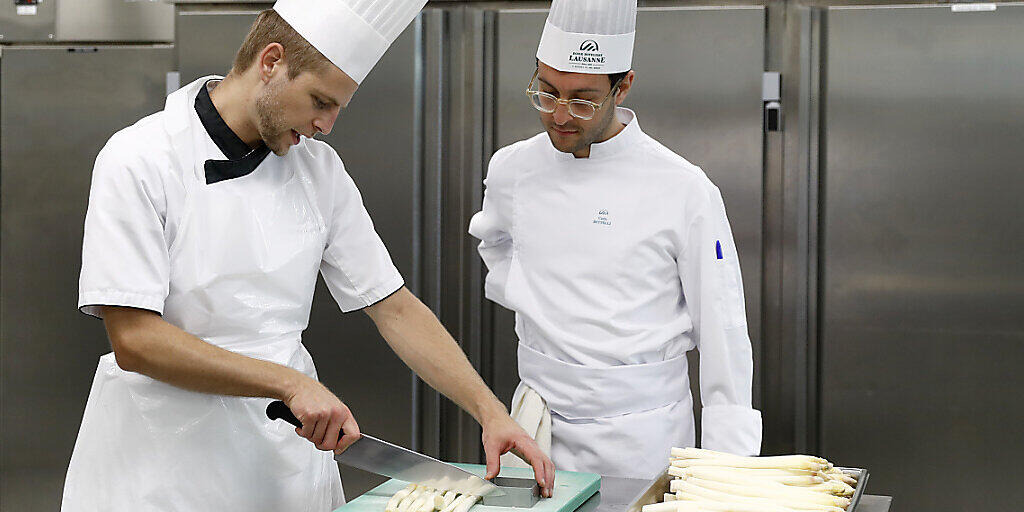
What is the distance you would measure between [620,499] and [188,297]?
67 cm

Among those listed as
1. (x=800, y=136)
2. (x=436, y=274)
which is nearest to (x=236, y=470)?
(x=436, y=274)

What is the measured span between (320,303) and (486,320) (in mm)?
444

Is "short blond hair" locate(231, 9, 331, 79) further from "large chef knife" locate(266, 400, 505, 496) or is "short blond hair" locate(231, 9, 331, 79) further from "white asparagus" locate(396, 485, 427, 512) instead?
"white asparagus" locate(396, 485, 427, 512)

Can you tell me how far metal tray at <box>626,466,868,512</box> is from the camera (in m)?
1.33

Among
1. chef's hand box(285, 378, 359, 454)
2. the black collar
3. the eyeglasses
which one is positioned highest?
the eyeglasses

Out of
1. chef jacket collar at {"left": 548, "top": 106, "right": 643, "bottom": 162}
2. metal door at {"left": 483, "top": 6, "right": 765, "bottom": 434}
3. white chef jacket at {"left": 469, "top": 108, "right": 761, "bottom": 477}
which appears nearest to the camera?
white chef jacket at {"left": 469, "top": 108, "right": 761, "bottom": 477}

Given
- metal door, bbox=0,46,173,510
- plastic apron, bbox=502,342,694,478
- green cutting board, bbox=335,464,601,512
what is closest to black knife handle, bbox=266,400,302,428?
green cutting board, bbox=335,464,601,512

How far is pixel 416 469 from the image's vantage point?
1438 mm

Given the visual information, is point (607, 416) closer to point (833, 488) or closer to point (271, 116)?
point (833, 488)

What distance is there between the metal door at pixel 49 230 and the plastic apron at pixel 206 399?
153 centimetres

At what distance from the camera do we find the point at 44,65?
2.94 metres

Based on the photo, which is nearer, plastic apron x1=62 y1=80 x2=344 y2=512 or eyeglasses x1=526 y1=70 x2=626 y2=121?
plastic apron x1=62 y1=80 x2=344 y2=512

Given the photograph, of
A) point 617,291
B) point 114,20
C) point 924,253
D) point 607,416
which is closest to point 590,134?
point 617,291

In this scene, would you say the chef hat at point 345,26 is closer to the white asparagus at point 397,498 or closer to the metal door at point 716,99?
the white asparagus at point 397,498
